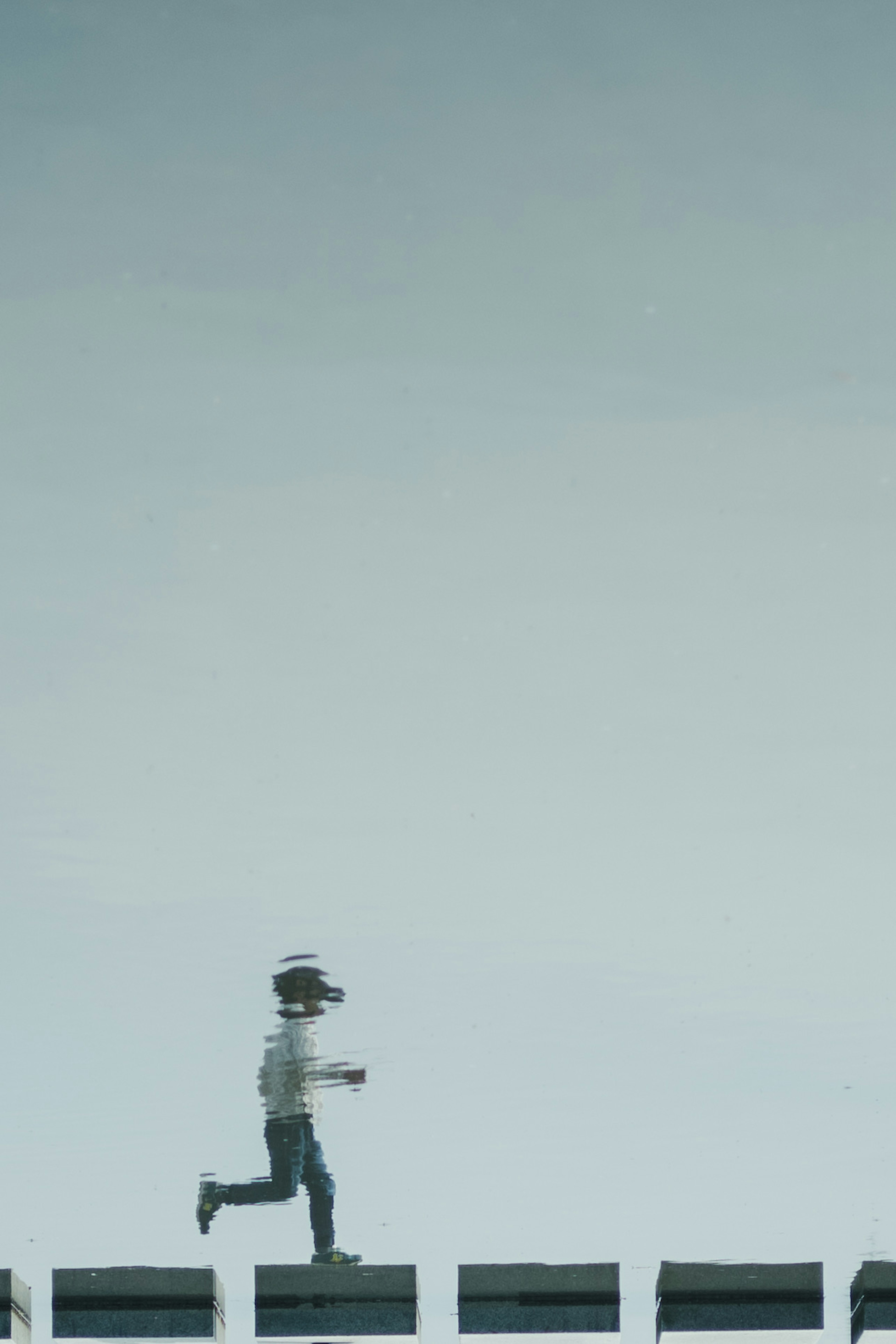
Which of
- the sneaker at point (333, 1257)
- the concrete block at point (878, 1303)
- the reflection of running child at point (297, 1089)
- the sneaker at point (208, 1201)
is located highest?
the reflection of running child at point (297, 1089)

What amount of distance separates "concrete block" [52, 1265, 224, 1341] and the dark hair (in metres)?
2.48

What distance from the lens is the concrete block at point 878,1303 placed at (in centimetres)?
613

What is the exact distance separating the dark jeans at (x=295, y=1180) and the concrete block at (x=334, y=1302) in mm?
1872

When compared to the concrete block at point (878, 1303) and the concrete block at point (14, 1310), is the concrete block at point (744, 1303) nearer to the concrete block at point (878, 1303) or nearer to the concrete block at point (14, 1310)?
the concrete block at point (878, 1303)

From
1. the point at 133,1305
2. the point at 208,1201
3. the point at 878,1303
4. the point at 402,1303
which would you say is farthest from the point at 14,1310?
the point at 878,1303

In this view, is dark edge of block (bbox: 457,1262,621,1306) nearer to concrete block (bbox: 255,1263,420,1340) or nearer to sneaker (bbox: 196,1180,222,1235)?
concrete block (bbox: 255,1263,420,1340)

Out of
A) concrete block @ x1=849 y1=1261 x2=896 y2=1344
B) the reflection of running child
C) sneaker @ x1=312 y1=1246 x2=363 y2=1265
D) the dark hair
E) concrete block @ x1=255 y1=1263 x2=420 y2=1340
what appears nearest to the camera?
concrete block @ x1=255 y1=1263 x2=420 y2=1340

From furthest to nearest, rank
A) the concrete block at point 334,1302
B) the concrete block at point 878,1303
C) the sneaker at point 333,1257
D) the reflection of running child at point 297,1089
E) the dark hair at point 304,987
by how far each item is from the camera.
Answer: the dark hair at point 304,987, the reflection of running child at point 297,1089, the sneaker at point 333,1257, the concrete block at point 878,1303, the concrete block at point 334,1302

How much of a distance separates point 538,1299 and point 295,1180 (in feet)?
8.02

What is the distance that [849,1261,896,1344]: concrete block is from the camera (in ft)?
20.1

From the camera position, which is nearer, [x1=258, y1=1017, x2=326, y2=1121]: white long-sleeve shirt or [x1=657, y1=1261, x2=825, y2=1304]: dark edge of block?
[x1=657, y1=1261, x2=825, y2=1304]: dark edge of block

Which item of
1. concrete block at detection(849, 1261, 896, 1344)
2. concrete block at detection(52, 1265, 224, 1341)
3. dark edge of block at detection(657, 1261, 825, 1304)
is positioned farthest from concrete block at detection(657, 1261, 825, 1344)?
concrete block at detection(52, 1265, 224, 1341)

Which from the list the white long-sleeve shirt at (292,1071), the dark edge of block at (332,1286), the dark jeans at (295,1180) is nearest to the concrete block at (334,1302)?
the dark edge of block at (332,1286)

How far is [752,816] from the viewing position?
8.15 metres
